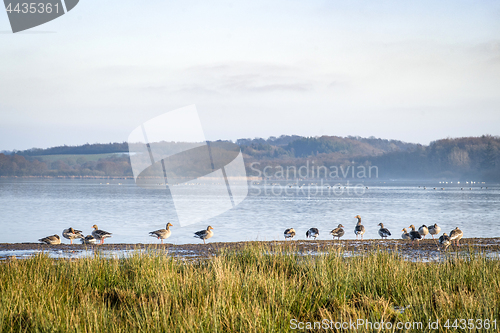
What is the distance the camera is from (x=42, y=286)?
21.0 ft

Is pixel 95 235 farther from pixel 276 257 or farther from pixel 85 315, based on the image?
pixel 85 315

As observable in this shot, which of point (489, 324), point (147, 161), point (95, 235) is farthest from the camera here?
point (147, 161)

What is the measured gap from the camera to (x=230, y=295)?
5.66 meters

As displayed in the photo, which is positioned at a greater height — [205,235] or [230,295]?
[230,295]

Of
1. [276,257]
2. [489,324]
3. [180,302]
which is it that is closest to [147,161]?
[276,257]

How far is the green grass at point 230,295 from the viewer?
A: 501cm

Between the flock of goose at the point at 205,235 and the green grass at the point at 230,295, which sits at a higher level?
the green grass at the point at 230,295

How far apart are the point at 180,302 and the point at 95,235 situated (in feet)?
39.5

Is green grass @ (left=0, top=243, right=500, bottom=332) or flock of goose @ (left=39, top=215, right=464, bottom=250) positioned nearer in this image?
green grass @ (left=0, top=243, right=500, bottom=332)

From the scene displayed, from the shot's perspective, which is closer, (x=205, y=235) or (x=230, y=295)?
(x=230, y=295)

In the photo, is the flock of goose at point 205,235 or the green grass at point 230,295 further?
the flock of goose at point 205,235

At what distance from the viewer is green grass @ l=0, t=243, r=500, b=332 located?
5.01m

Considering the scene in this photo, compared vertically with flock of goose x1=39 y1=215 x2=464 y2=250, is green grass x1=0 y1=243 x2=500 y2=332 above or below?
above

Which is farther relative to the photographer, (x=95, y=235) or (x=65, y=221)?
(x=65, y=221)
